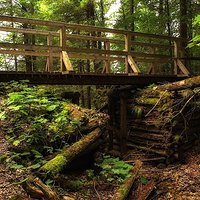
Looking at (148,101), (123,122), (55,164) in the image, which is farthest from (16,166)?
(123,122)

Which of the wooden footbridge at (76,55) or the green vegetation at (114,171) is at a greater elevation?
the wooden footbridge at (76,55)

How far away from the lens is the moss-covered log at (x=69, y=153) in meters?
5.23

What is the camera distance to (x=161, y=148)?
11.3 m

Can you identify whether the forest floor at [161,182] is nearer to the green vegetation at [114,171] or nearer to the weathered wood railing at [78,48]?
the green vegetation at [114,171]

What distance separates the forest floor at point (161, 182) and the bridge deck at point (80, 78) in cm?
295

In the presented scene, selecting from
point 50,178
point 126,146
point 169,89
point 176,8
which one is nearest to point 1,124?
point 50,178

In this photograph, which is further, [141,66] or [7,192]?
[141,66]

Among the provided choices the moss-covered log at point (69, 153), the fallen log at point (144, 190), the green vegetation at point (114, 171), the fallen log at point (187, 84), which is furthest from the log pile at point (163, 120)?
the moss-covered log at point (69, 153)

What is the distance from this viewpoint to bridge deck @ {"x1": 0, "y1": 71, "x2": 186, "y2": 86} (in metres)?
8.92

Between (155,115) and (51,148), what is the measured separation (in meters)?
6.46

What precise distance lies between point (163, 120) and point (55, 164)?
259 inches

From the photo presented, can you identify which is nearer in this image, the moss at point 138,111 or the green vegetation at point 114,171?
the green vegetation at point 114,171

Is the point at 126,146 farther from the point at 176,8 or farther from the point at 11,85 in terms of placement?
the point at 176,8

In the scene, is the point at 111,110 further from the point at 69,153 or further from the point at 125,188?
the point at 69,153
